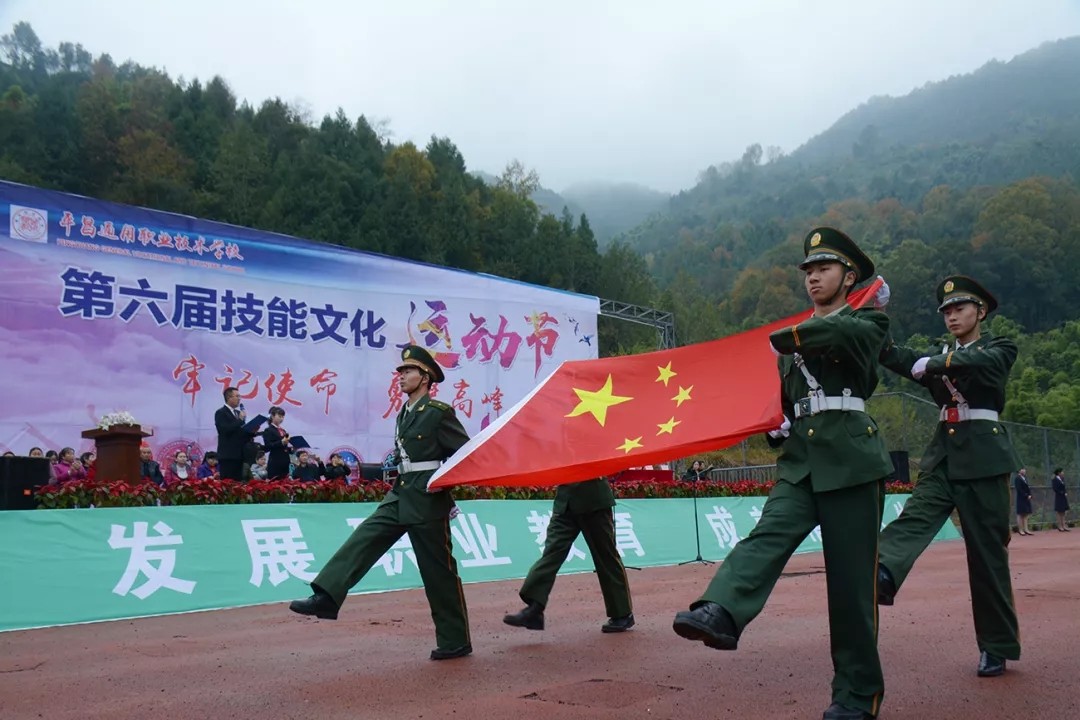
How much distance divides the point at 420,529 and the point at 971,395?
2990 millimetres

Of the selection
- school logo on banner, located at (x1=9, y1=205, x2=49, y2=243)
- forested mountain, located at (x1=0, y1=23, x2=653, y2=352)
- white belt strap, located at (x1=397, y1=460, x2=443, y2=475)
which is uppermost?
forested mountain, located at (x1=0, y1=23, x2=653, y2=352)

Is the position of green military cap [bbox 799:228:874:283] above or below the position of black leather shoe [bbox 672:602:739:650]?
above

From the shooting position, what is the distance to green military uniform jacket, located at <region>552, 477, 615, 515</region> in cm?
630

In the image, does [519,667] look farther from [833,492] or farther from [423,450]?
[833,492]

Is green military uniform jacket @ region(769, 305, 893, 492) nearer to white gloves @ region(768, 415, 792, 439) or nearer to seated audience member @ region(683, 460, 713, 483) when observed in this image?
white gloves @ region(768, 415, 792, 439)

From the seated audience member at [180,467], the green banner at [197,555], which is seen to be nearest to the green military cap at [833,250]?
the green banner at [197,555]

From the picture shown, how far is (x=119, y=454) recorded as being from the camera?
9891 millimetres

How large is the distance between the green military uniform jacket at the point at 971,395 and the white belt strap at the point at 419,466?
250 centimetres

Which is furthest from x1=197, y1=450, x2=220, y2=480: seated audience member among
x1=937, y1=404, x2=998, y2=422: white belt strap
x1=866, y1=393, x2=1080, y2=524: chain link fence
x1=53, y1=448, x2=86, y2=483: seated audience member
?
x1=866, y1=393, x2=1080, y2=524: chain link fence

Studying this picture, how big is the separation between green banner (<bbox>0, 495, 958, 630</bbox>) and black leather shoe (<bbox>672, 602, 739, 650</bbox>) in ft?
18.5

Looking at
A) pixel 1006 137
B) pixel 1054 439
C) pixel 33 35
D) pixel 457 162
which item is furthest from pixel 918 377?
pixel 1006 137

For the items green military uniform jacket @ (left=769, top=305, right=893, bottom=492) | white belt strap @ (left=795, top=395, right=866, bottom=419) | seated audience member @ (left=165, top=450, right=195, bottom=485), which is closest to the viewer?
green military uniform jacket @ (left=769, top=305, right=893, bottom=492)

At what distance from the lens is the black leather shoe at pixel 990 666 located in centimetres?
441

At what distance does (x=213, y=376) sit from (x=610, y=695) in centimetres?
1316
